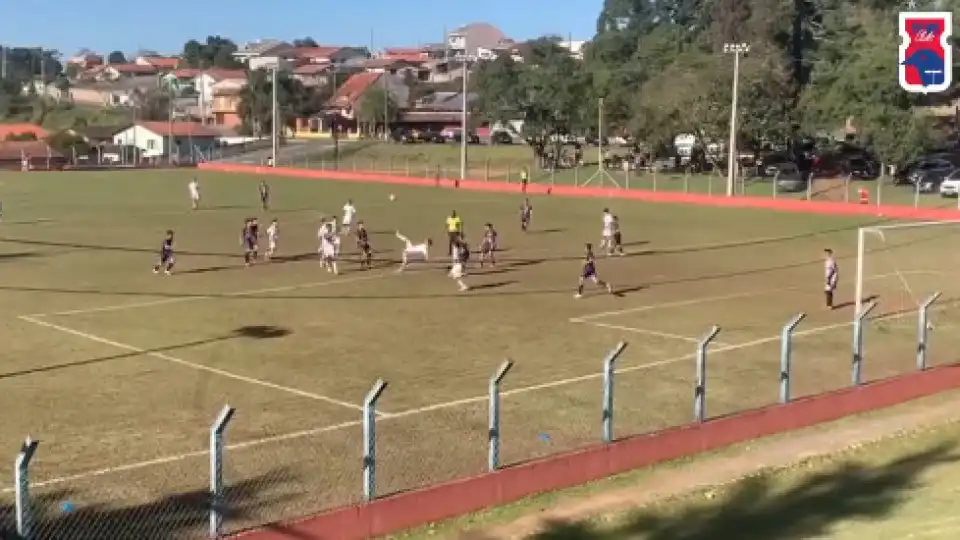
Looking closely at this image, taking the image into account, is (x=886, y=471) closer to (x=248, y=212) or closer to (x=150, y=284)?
(x=150, y=284)

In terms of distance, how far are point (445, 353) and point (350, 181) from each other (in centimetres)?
5933

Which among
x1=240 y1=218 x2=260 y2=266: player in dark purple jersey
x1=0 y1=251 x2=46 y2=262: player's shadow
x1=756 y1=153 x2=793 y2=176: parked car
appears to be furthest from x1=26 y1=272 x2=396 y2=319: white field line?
x1=756 y1=153 x2=793 y2=176: parked car

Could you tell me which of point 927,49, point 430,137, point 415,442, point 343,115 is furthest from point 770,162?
point 415,442

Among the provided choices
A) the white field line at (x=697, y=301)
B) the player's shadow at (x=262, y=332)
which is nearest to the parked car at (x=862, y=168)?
the white field line at (x=697, y=301)

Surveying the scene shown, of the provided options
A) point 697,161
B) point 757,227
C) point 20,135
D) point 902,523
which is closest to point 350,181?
point 697,161

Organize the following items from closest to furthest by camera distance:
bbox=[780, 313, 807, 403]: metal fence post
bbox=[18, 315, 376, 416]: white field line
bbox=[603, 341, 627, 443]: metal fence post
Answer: bbox=[603, 341, 627, 443]: metal fence post, bbox=[780, 313, 807, 403]: metal fence post, bbox=[18, 315, 376, 416]: white field line

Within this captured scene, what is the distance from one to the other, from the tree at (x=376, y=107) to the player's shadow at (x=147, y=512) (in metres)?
116

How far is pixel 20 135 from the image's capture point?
4496 inches

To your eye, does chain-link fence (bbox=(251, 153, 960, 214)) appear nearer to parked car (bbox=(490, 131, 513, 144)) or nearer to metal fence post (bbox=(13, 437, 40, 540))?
parked car (bbox=(490, 131, 513, 144))

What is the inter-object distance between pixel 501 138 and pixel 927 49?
4031 inches

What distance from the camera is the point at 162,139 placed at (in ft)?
401

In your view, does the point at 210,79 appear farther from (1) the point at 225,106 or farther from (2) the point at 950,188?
(2) the point at 950,188

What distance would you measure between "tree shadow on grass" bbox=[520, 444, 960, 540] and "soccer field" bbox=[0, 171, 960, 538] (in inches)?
89.1

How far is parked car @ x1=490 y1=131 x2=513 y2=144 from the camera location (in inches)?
4580
